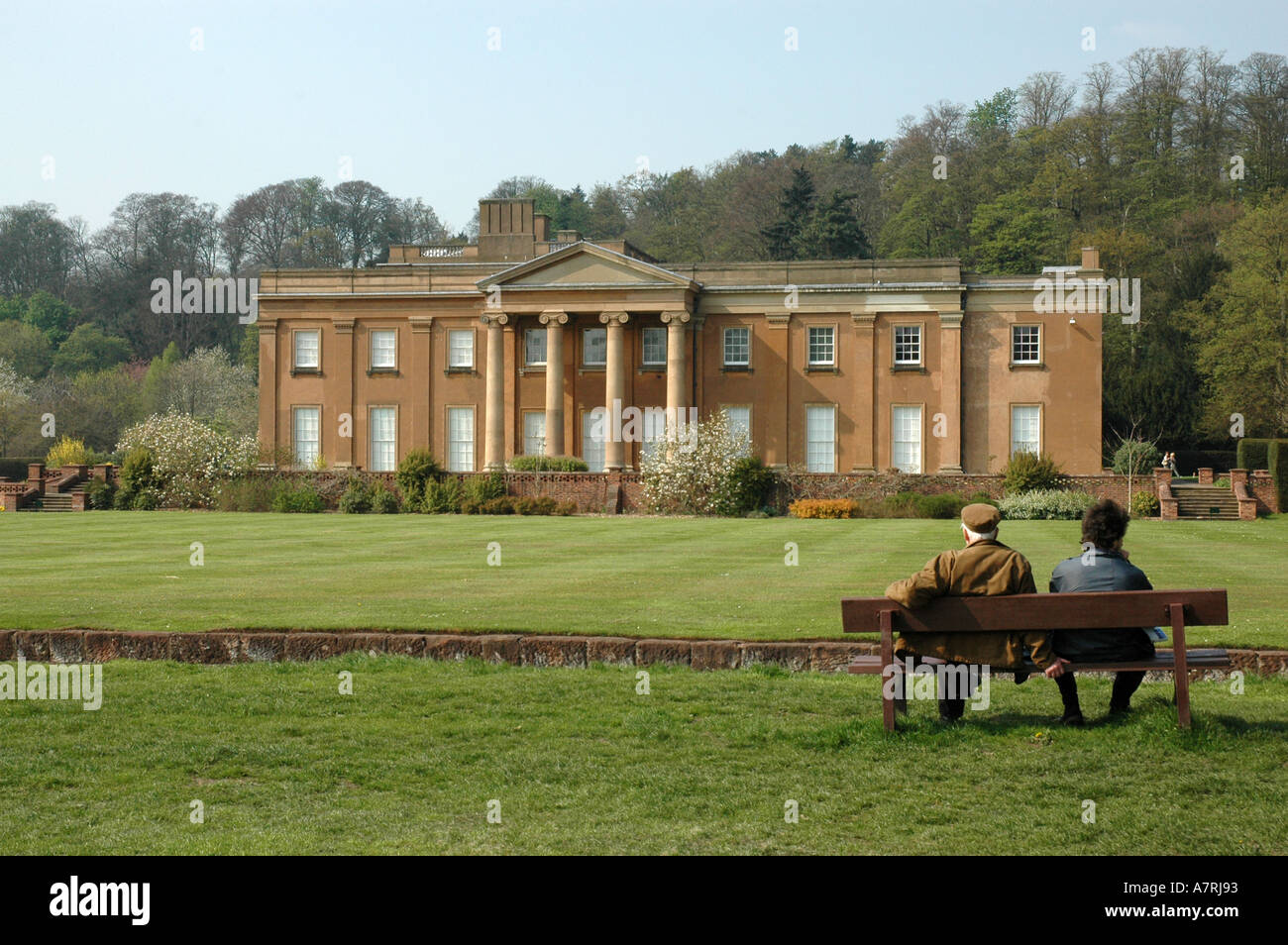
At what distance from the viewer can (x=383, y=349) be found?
184 ft

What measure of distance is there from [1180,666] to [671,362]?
43.0 m

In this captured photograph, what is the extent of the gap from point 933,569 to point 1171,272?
6800 centimetres

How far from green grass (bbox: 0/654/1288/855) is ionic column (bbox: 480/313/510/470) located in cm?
4156

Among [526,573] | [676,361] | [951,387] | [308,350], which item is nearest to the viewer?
[526,573]

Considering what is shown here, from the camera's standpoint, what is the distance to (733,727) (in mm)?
9016

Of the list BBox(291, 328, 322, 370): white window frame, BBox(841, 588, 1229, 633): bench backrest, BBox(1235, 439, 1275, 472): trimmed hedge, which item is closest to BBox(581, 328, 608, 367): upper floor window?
BBox(291, 328, 322, 370): white window frame

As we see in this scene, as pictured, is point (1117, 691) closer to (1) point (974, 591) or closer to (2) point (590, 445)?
(1) point (974, 591)

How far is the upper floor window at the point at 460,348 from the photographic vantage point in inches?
2180

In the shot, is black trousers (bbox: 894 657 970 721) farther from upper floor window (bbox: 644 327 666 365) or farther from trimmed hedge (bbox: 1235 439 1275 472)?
trimmed hedge (bbox: 1235 439 1275 472)

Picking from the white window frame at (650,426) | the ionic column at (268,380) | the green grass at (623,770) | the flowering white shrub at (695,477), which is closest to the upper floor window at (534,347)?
the white window frame at (650,426)

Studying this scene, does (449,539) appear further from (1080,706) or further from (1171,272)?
(1171,272)

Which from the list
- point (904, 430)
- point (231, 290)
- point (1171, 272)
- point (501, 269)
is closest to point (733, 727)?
point (904, 430)

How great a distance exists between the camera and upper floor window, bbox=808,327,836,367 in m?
52.6

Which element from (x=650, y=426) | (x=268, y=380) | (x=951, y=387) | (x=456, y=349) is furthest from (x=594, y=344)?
(x=951, y=387)
